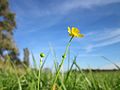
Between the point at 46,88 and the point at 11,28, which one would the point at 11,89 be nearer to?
the point at 46,88

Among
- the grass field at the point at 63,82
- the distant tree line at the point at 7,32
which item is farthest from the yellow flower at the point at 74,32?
the distant tree line at the point at 7,32

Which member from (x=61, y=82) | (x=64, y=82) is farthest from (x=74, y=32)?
(x=64, y=82)

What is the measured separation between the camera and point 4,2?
→ 39812 mm

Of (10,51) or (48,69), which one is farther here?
(10,51)

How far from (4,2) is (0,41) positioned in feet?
18.1

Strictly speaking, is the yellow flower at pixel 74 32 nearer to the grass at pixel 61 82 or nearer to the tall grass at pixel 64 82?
the grass at pixel 61 82

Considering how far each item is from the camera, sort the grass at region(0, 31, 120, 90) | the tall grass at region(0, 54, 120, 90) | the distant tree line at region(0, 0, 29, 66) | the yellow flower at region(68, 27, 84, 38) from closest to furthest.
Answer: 1. the yellow flower at region(68, 27, 84, 38)
2. the grass at region(0, 31, 120, 90)
3. the tall grass at region(0, 54, 120, 90)
4. the distant tree line at region(0, 0, 29, 66)

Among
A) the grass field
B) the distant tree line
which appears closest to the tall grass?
the grass field

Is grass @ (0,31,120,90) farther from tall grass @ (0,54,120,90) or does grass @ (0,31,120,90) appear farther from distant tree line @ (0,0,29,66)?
distant tree line @ (0,0,29,66)

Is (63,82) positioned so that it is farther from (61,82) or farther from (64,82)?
(61,82)

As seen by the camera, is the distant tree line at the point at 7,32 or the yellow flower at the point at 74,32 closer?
the yellow flower at the point at 74,32

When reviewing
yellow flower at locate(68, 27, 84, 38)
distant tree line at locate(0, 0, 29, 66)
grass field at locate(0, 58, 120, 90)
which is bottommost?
grass field at locate(0, 58, 120, 90)

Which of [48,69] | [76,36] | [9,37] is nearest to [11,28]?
[9,37]

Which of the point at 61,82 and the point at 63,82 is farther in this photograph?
the point at 63,82
